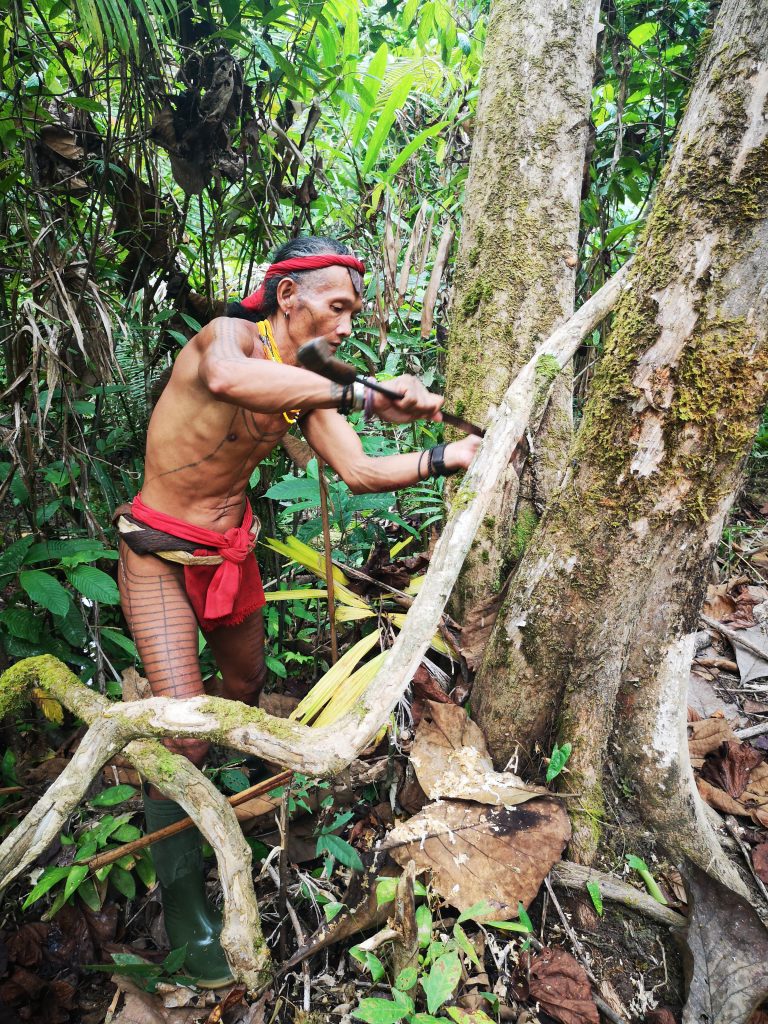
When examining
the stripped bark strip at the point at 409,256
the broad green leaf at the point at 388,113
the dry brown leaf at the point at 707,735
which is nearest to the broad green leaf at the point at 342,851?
the dry brown leaf at the point at 707,735

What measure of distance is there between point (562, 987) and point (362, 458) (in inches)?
66.5

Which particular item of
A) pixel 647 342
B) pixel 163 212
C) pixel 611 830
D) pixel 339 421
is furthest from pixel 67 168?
pixel 611 830

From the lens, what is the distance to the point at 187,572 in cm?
241

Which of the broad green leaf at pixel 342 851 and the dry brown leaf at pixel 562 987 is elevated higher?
the broad green leaf at pixel 342 851

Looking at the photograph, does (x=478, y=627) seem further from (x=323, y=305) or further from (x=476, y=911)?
(x=323, y=305)

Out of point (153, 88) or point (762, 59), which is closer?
point (762, 59)

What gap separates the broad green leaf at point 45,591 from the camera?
222 centimetres

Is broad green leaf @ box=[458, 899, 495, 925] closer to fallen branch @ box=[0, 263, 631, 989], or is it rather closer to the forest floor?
the forest floor

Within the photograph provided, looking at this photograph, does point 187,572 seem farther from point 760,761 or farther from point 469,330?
point 760,761

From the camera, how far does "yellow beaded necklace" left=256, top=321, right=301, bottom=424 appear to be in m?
2.30

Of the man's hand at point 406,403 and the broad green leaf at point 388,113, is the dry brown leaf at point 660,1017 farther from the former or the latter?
the broad green leaf at point 388,113

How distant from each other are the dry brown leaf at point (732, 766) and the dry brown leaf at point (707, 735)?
3 centimetres

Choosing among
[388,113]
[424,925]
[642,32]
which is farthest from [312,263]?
[642,32]

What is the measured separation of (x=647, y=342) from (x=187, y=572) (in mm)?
1789
